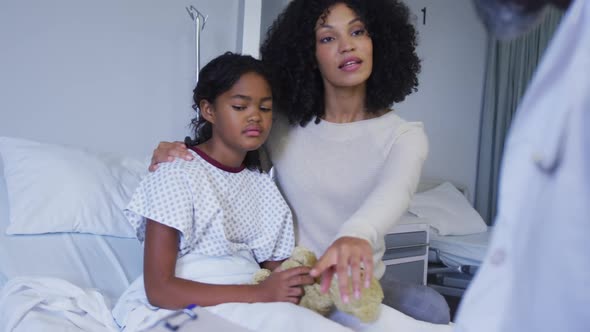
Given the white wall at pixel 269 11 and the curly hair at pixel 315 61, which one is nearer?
the curly hair at pixel 315 61

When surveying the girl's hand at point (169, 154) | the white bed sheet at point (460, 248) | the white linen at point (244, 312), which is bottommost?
the white bed sheet at point (460, 248)

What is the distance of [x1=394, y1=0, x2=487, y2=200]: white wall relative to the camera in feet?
12.2

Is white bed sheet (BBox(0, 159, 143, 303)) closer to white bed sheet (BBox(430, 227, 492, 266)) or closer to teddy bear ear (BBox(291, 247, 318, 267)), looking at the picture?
teddy bear ear (BBox(291, 247, 318, 267))

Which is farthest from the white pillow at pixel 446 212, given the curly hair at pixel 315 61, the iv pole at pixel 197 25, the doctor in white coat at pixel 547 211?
the doctor in white coat at pixel 547 211

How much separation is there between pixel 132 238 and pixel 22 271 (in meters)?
0.38

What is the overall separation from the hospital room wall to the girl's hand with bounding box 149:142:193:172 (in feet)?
8.30

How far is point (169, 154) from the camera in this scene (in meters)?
1.23

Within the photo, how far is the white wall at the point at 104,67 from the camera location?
6.46 ft

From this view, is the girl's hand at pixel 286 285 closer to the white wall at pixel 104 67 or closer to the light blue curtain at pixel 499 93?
the white wall at pixel 104 67

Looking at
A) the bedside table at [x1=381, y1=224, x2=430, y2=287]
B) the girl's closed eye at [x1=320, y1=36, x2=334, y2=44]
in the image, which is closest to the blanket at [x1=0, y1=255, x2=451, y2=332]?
the girl's closed eye at [x1=320, y1=36, x2=334, y2=44]

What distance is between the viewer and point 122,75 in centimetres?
220

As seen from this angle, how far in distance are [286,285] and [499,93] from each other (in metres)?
3.55

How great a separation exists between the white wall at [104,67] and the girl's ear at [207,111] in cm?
101

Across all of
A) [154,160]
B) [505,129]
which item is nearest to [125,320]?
[154,160]
